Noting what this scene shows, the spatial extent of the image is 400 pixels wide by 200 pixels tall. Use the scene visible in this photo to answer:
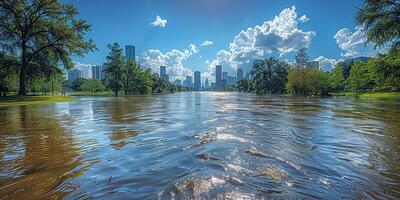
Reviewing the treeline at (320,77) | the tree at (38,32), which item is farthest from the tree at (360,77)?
the tree at (38,32)

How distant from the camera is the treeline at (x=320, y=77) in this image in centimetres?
4227

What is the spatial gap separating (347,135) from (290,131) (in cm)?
172

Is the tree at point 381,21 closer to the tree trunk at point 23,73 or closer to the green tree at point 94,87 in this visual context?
the tree trunk at point 23,73

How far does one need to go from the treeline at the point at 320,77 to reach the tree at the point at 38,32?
1529 inches

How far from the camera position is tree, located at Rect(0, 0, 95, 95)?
112 feet

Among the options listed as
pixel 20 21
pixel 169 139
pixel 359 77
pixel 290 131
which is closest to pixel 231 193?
pixel 169 139

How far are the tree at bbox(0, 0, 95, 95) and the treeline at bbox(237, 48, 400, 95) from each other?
127 feet

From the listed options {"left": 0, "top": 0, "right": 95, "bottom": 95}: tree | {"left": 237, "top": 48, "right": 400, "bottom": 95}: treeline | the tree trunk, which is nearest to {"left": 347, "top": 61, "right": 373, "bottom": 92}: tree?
{"left": 237, "top": 48, "right": 400, "bottom": 95}: treeline

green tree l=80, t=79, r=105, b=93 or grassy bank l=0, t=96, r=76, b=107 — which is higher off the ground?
green tree l=80, t=79, r=105, b=93

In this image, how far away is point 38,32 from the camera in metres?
34.9

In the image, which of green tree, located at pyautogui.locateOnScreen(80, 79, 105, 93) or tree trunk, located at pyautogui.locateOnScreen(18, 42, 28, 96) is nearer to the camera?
tree trunk, located at pyautogui.locateOnScreen(18, 42, 28, 96)

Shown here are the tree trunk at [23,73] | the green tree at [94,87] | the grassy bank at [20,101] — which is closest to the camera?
the grassy bank at [20,101]

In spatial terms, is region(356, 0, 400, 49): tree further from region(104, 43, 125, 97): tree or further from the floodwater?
region(104, 43, 125, 97): tree

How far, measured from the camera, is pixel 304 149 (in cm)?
638
